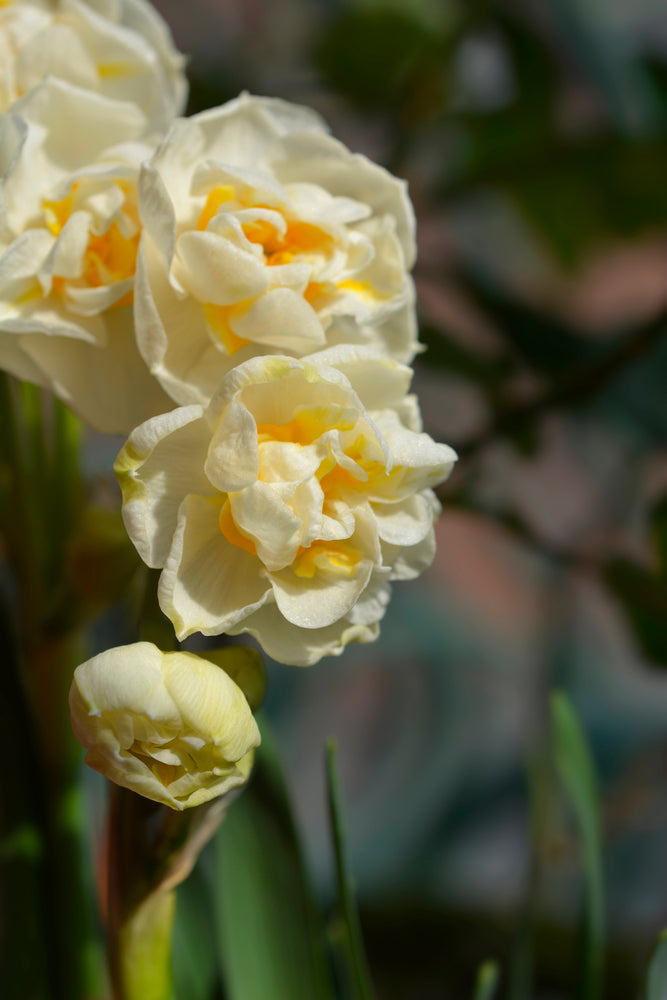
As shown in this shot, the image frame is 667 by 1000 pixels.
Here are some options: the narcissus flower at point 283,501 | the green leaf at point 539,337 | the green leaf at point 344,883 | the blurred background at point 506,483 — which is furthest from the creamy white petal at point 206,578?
the green leaf at point 539,337

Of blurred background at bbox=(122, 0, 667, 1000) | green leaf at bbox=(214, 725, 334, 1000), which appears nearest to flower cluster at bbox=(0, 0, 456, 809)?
green leaf at bbox=(214, 725, 334, 1000)

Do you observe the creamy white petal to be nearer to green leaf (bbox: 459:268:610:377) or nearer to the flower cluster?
the flower cluster

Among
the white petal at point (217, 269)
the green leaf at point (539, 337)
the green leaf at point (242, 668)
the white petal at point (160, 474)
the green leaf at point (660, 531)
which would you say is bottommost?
the green leaf at point (660, 531)

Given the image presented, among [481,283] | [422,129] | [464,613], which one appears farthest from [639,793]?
[422,129]

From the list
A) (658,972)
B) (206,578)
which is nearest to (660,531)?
(658,972)

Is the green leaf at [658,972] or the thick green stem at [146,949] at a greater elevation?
the green leaf at [658,972]

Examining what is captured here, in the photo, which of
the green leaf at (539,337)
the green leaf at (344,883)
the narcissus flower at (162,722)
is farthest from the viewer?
the green leaf at (539,337)

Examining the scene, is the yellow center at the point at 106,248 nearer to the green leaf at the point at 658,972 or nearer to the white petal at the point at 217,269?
the white petal at the point at 217,269
